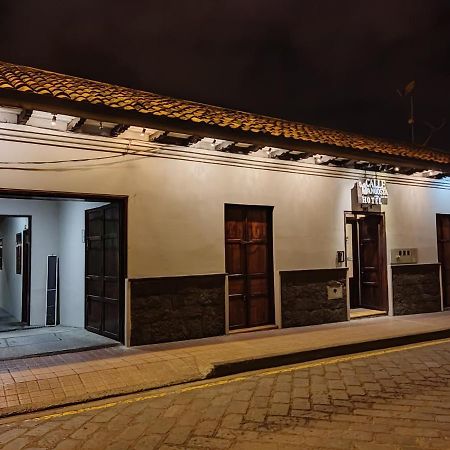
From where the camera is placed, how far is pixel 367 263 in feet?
40.2

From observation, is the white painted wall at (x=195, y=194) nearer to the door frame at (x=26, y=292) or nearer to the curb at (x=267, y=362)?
the curb at (x=267, y=362)

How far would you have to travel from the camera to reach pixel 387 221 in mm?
11664

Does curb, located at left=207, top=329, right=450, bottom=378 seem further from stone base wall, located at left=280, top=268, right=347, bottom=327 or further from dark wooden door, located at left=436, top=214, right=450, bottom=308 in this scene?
dark wooden door, located at left=436, top=214, right=450, bottom=308

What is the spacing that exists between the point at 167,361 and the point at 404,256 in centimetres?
751

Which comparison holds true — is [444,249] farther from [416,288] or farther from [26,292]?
[26,292]

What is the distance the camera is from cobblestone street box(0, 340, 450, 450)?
433 centimetres

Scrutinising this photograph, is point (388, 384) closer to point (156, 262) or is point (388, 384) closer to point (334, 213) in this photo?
point (156, 262)

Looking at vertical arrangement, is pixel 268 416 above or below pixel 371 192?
below

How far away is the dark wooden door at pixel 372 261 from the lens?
11.7 m

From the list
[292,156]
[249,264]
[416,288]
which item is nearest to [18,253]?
[249,264]

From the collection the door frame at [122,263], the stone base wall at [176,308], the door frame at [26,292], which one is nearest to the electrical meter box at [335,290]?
the stone base wall at [176,308]

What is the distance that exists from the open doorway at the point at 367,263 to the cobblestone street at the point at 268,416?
5112 mm

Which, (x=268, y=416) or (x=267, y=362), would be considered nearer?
(x=268, y=416)

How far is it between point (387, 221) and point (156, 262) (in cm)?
636
